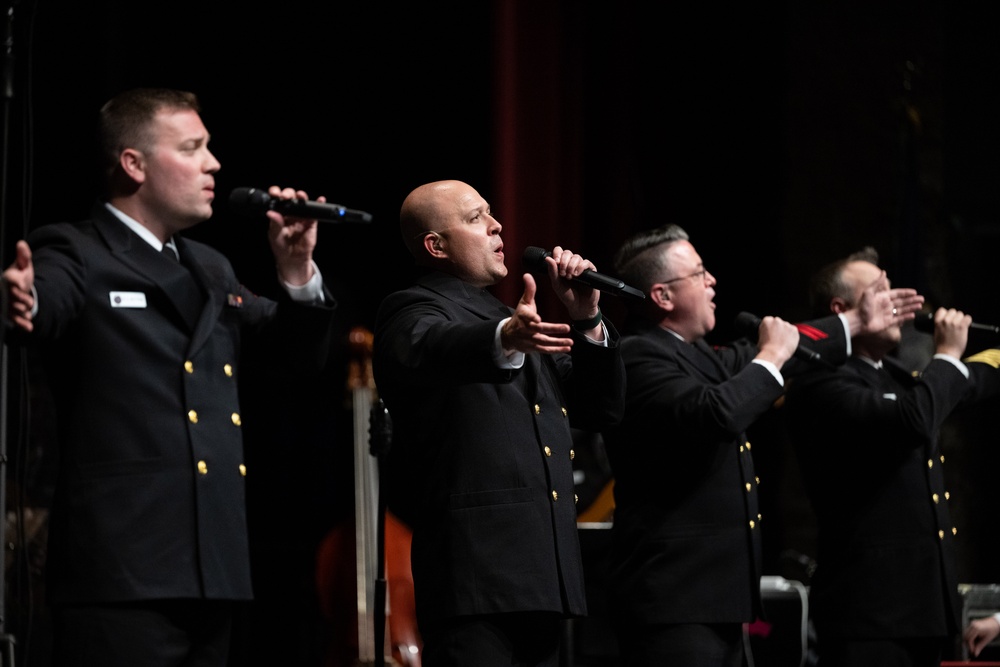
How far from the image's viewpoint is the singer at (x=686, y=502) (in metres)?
2.73

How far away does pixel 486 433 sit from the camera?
7.32ft

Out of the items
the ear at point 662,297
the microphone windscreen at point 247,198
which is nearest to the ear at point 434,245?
the microphone windscreen at point 247,198

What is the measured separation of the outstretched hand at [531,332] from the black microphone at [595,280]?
10.1 inches

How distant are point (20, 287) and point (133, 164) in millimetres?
503

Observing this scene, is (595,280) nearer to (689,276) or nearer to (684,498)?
(684,498)

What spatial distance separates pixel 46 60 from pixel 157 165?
2245mm

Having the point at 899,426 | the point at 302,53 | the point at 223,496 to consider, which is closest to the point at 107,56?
the point at 302,53

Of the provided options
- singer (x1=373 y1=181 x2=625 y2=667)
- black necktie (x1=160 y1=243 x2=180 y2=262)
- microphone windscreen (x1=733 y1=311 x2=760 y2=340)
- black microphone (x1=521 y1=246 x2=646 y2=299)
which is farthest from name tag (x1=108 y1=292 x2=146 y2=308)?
microphone windscreen (x1=733 y1=311 x2=760 y2=340)

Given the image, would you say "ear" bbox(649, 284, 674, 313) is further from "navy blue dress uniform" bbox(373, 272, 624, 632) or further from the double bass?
the double bass

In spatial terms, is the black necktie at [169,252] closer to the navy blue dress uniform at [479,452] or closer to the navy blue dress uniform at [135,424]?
the navy blue dress uniform at [135,424]

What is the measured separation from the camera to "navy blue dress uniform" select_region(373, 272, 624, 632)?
2141 mm

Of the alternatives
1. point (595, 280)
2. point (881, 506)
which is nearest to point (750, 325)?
point (881, 506)

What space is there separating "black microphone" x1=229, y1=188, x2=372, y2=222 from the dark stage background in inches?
78.6

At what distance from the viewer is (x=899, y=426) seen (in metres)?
3.11
